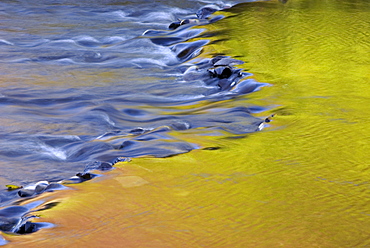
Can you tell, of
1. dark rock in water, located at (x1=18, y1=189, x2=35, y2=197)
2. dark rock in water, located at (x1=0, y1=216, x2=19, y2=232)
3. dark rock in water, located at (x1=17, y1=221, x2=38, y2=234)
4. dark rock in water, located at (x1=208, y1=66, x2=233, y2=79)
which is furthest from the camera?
dark rock in water, located at (x1=208, y1=66, x2=233, y2=79)

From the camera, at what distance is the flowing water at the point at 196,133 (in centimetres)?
227

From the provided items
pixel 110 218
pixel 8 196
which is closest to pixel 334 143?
pixel 110 218

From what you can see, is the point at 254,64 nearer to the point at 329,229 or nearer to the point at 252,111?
the point at 252,111

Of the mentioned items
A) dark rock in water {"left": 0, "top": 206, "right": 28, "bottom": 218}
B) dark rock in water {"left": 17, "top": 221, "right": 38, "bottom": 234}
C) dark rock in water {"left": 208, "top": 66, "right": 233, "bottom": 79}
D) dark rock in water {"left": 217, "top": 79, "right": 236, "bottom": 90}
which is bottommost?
dark rock in water {"left": 217, "top": 79, "right": 236, "bottom": 90}

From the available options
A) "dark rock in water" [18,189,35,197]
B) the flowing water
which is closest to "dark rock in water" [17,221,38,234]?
the flowing water

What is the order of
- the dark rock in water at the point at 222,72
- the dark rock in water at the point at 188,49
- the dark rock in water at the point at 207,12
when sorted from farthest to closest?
the dark rock in water at the point at 207,12 → the dark rock in water at the point at 188,49 → the dark rock in water at the point at 222,72

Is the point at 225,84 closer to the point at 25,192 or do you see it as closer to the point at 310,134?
the point at 310,134

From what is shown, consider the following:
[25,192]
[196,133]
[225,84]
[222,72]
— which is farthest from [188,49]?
[25,192]

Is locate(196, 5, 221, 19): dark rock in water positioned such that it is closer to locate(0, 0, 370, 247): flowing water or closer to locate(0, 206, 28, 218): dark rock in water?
locate(0, 0, 370, 247): flowing water

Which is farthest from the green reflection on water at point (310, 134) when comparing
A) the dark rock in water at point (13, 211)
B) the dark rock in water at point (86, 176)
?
the dark rock in water at point (13, 211)

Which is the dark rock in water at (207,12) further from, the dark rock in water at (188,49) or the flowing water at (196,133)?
the dark rock in water at (188,49)

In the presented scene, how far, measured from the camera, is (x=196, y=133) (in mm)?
3514

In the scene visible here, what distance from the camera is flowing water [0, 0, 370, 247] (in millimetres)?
2268

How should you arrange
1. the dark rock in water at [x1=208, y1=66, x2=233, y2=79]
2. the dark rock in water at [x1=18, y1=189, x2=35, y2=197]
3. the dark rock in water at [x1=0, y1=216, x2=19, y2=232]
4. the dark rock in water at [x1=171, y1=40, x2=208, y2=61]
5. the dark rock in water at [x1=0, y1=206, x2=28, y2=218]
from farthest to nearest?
the dark rock in water at [x1=171, y1=40, x2=208, y2=61] → the dark rock in water at [x1=208, y1=66, x2=233, y2=79] → the dark rock in water at [x1=18, y1=189, x2=35, y2=197] → the dark rock in water at [x1=0, y1=206, x2=28, y2=218] → the dark rock in water at [x1=0, y1=216, x2=19, y2=232]
